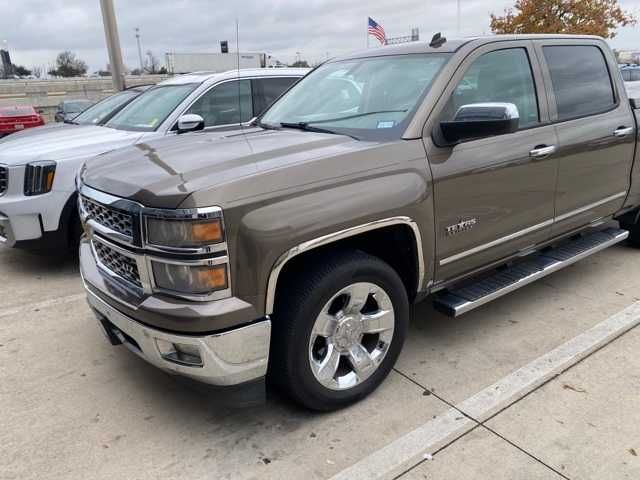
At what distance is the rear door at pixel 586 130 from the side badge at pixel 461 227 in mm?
922

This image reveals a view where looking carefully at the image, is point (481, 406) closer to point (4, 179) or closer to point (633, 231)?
point (633, 231)

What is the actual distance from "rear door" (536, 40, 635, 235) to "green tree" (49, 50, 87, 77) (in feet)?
190

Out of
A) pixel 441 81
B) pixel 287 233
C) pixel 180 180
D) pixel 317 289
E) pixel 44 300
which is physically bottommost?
pixel 44 300

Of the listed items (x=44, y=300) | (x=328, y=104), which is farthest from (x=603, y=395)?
(x=44, y=300)

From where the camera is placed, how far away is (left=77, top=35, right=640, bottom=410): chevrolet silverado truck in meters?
2.29

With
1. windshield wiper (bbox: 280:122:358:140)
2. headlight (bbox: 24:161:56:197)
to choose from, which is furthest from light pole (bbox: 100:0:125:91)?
windshield wiper (bbox: 280:122:358:140)

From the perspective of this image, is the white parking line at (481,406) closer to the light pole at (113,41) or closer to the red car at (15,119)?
the light pole at (113,41)

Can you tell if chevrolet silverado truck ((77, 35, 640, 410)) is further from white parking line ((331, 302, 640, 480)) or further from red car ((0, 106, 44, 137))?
red car ((0, 106, 44, 137))

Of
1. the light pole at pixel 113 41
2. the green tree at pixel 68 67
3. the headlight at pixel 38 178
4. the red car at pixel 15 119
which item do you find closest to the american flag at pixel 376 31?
the light pole at pixel 113 41

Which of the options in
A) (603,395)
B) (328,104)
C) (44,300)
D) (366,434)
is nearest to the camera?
(366,434)

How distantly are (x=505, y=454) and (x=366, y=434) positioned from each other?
0.65 meters

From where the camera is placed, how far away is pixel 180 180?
234 cm

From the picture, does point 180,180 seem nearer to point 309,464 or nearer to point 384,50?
point 309,464

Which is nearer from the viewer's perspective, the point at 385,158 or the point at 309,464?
the point at 309,464
